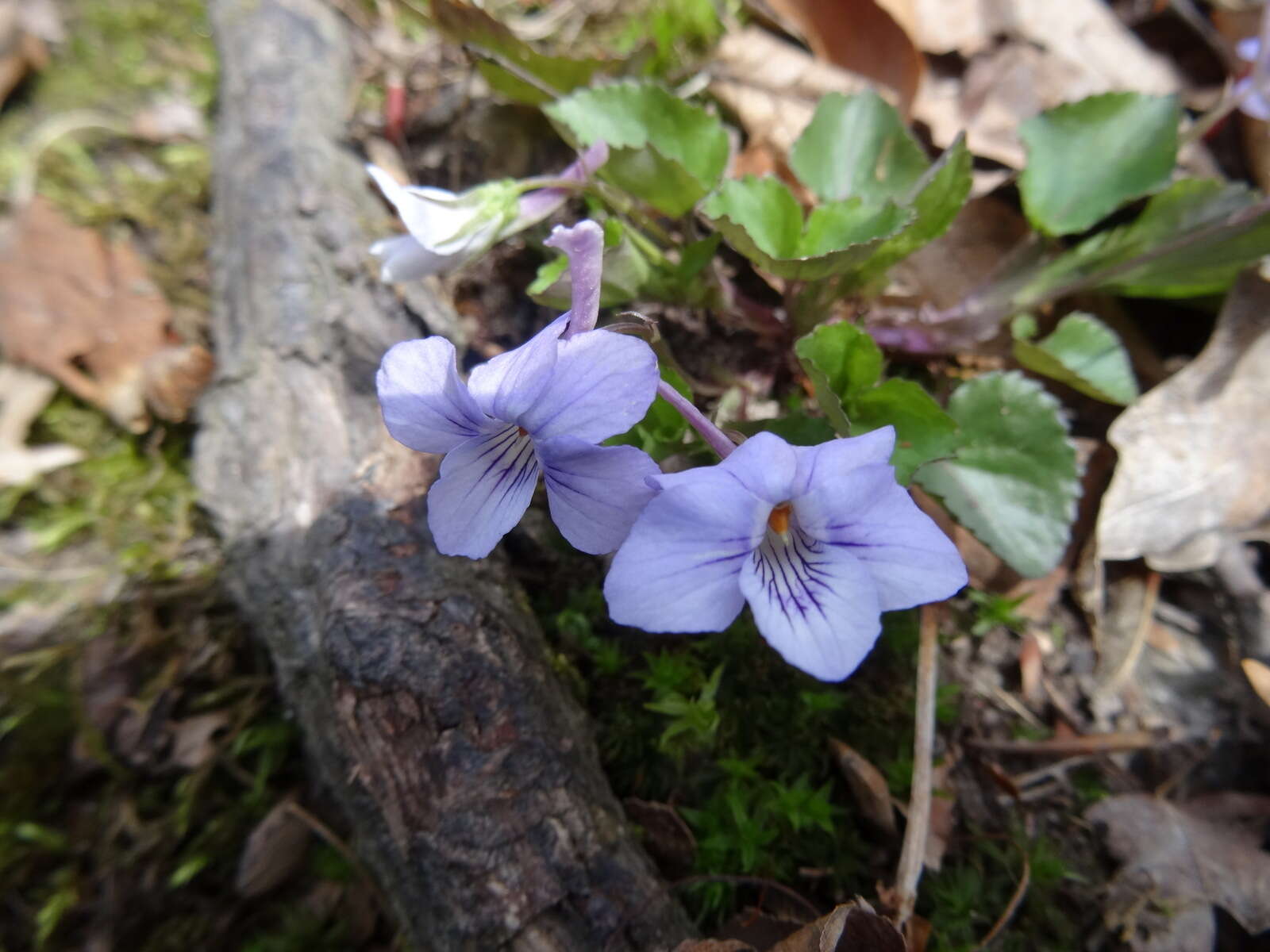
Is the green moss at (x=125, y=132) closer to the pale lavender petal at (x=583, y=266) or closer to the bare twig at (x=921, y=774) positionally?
the pale lavender petal at (x=583, y=266)

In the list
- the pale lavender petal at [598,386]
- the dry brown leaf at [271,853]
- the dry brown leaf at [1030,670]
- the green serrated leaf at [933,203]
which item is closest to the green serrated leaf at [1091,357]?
the green serrated leaf at [933,203]

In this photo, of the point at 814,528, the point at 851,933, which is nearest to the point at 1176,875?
the point at 851,933

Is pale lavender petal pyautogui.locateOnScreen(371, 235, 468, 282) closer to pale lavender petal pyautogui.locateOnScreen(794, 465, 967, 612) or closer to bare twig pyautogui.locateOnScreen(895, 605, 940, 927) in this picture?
pale lavender petal pyautogui.locateOnScreen(794, 465, 967, 612)

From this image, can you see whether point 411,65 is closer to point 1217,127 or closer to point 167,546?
point 167,546

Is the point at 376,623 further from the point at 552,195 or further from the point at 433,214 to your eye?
the point at 552,195

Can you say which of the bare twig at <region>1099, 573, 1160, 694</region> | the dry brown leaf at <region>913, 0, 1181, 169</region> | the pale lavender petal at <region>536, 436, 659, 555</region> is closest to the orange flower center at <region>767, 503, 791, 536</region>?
the pale lavender petal at <region>536, 436, 659, 555</region>
